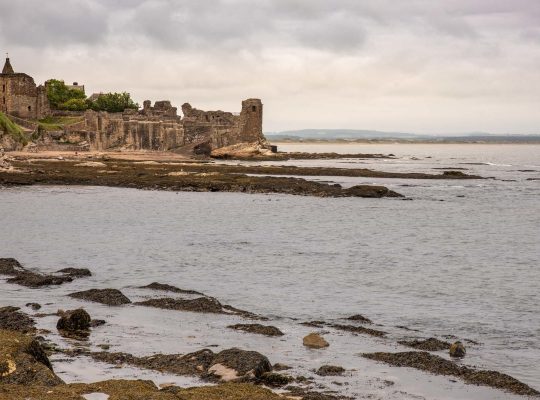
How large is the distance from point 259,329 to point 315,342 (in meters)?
1.55

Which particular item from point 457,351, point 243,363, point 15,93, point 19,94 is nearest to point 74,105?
point 19,94

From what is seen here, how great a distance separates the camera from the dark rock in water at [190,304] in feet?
58.7

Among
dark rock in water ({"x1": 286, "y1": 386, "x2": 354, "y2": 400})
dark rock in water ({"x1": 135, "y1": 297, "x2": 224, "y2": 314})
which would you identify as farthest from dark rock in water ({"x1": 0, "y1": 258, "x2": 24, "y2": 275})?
dark rock in water ({"x1": 286, "y1": 386, "x2": 354, "y2": 400})

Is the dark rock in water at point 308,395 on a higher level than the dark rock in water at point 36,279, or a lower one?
higher

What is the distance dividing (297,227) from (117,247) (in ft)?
34.6

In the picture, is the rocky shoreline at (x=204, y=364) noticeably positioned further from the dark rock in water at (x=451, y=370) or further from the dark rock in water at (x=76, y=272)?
the dark rock in water at (x=76, y=272)

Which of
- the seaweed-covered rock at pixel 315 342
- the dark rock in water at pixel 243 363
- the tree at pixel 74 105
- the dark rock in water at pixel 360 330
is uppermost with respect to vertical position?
the tree at pixel 74 105

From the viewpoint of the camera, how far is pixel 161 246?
29.9 metres

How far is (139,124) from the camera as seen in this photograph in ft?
321

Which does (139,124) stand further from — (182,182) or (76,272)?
(76,272)

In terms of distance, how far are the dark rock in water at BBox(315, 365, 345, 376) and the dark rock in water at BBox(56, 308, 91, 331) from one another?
207 inches

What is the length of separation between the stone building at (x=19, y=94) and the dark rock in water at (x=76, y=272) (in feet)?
250

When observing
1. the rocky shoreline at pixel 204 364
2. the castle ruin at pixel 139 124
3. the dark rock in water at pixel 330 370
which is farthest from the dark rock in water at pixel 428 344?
the castle ruin at pixel 139 124

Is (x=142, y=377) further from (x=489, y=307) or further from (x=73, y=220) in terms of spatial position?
(x=73, y=220)
